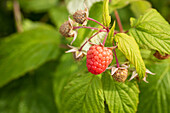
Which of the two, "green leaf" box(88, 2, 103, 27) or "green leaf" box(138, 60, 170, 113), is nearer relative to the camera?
"green leaf" box(88, 2, 103, 27)

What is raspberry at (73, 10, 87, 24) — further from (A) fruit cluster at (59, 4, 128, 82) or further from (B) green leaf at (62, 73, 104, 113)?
(B) green leaf at (62, 73, 104, 113)

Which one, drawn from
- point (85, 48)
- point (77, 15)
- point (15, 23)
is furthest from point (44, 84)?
point (77, 15)

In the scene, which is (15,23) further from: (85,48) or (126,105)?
(126,105)

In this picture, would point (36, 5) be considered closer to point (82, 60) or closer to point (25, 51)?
point (25, 51)

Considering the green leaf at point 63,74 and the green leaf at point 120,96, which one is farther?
the green leaf at point 63,74

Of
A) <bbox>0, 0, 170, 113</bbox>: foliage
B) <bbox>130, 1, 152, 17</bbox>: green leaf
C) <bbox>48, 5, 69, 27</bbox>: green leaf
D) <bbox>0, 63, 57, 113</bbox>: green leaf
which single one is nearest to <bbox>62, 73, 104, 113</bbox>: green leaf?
<bbox>0, 0, 170, 113</bbox>: foliage

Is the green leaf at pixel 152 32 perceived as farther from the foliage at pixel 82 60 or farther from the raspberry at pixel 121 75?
the raspberry at pixel 121 75

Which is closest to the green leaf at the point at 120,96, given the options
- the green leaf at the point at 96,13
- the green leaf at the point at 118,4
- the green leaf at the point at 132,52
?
the green leaf at the point at 132,52
